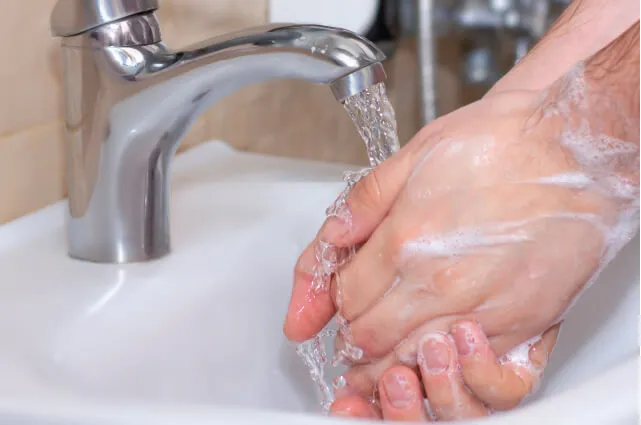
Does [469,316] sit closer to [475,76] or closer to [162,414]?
[162,414]

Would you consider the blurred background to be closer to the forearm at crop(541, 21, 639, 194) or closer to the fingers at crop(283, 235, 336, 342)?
the fingers at crop(283, 235, 336, 342)

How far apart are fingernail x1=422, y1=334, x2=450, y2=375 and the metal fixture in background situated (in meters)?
0.66

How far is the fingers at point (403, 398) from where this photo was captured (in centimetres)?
40

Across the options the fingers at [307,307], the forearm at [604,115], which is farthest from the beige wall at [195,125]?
the forearm at [604,115]

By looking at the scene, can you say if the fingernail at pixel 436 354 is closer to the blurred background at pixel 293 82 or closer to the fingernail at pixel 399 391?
the fingernail at pixel 399 391

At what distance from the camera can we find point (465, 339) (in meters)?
0.41

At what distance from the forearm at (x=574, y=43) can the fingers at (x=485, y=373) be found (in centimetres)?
17

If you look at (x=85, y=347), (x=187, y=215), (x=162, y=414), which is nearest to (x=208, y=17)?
(x=187, y=215)

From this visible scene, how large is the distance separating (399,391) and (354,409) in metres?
0.03

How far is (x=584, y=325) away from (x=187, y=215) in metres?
0.28

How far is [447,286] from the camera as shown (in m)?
0.41

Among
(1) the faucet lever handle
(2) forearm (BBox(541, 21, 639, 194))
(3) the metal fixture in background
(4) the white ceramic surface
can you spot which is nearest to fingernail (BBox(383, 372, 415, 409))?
(2) forearm (BBox(541, 21, 639, 194))

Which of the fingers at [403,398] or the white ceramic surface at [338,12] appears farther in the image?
the white ceramic surface at [338,12]

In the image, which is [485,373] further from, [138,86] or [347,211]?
[138,86]
